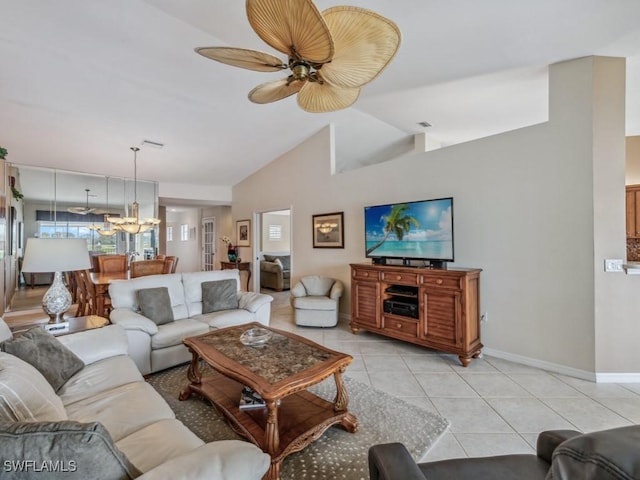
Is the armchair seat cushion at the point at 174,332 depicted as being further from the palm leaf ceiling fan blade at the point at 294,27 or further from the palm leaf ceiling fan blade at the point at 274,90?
the palm leaf ceiling fan blade at the point at 294,27

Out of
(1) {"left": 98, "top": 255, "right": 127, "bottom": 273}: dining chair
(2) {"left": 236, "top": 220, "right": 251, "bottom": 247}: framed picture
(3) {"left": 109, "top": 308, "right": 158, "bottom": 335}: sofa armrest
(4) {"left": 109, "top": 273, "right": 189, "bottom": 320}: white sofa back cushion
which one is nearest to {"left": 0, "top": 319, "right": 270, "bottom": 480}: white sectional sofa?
(3) {"left": 109, "top": 308, "right": 158, "bottom": 335}: sofa armrest

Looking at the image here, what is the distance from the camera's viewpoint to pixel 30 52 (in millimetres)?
2926

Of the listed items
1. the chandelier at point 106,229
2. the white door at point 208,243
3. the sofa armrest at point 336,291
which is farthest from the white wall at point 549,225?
the white door at point 208,243

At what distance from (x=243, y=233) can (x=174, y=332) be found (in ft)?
14.8

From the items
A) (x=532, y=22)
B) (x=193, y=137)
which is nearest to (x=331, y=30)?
(x=532, y=22)

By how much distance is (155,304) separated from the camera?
3139mm

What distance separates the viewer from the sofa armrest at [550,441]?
112 centimetres

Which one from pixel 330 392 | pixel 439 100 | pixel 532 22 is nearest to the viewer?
pixel 532 22

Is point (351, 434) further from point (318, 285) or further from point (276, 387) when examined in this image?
Result: point (318, 285)

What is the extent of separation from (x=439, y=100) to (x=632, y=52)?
1.72 m

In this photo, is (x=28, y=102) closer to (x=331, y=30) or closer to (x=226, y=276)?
(x=226, y=276)

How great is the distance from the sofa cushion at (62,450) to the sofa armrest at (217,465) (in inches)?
4.5

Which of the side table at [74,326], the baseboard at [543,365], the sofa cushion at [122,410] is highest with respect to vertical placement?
the side table at [74,326]

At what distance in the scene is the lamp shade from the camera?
7.58 feet
